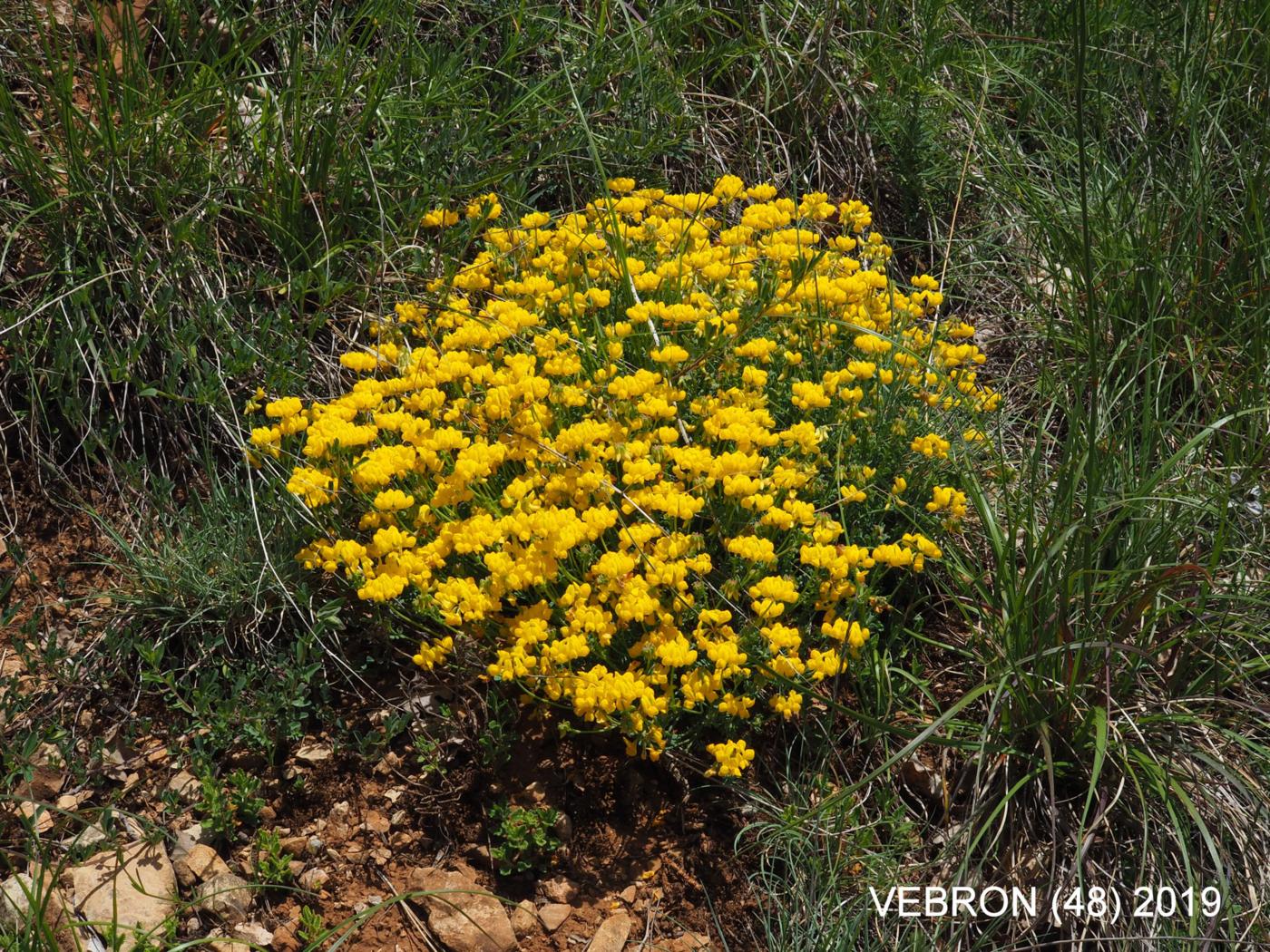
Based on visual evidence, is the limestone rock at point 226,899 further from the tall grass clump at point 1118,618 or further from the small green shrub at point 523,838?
the tall grass clump at point 1118,618

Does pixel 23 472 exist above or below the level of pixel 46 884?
above

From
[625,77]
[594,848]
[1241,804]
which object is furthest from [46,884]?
[625,77]

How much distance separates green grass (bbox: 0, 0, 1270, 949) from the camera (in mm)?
2715

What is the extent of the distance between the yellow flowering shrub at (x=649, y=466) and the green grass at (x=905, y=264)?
0.22 metres

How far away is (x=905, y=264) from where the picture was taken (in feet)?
14.9

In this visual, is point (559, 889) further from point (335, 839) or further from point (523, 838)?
point (335, 839)

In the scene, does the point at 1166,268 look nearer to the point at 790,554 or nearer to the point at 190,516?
the point at 790,554

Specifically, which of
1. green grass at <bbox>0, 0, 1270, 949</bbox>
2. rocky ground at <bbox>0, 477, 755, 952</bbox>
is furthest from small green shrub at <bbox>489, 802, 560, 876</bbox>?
green grass at <bbox>0, 0, 1270, 949</bbox>

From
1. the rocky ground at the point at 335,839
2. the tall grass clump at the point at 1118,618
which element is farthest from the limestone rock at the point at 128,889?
the tall grass clump at the point at 1118,618

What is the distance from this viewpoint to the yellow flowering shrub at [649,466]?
2.71 meters

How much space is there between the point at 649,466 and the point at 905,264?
2.17m

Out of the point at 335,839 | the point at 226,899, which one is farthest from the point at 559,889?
the point at 226,899

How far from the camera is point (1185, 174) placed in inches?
148

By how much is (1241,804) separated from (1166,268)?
175 centimetres
